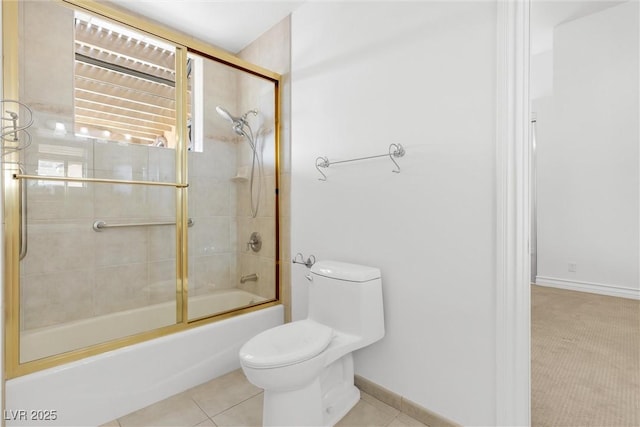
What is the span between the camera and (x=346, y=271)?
1.67m

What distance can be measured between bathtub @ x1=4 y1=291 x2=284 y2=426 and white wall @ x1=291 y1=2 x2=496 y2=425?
831 mm

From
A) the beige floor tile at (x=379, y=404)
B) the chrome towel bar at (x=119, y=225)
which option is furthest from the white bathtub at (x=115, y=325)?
the beige floor tile at (x=379, y=404)

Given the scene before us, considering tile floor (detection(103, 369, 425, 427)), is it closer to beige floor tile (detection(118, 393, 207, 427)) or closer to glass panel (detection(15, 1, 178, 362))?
beige floor tile (detection(118, 393, 207, 427))

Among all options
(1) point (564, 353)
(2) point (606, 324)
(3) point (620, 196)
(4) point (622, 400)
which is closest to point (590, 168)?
(3) point (620, 196)

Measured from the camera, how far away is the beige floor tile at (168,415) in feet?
5.04

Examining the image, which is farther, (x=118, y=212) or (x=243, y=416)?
(x=118, y=212)

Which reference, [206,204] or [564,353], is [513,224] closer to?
[564,353]

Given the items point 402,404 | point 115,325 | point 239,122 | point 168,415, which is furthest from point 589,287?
point 115,325

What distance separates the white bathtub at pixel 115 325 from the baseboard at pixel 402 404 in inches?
37.3

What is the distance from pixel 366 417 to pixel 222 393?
81cm

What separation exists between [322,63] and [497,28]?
1067 mm

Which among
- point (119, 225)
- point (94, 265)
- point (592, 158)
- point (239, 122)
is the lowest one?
point (94, 265)

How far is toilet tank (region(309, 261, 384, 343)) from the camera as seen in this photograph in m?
1.60

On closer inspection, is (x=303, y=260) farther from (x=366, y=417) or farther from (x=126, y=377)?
(x=126, y=377)
